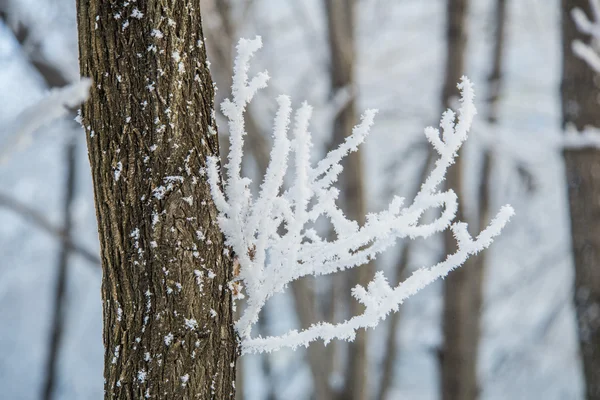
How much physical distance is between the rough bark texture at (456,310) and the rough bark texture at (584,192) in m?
0.89

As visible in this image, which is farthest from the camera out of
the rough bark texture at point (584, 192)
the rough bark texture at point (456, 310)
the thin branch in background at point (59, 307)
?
the thin branch in background at point (59, 307)

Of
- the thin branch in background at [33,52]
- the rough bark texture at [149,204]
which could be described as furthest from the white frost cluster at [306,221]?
the thin branch in background at [33,52]

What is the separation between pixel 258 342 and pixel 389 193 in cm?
560

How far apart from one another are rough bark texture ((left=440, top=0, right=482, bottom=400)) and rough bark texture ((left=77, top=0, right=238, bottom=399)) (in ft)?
11.3

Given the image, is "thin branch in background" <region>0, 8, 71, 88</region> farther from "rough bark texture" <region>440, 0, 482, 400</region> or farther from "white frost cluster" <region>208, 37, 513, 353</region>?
"rough bark texture" <region>440, 0, 482, 400</region>

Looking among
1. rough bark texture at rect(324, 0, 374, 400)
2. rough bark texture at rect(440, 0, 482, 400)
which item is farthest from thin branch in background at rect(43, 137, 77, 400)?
rough bark texture at rect(440, 0, 482, 400)

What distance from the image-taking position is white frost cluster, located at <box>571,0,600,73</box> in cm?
312

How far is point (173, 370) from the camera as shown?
1128 mm

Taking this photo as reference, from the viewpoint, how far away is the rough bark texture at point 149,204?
3.69 feet

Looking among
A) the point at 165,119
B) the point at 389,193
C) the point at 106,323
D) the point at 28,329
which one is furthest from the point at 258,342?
the point at 28,329

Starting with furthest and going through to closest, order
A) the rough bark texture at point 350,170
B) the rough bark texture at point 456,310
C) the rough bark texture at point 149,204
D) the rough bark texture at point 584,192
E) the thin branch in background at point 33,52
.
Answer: the rough bark texture at point 456,310
the rough bark texture at point 350,170
the rough bark texture at point 584,192
the thin branch in background at point 33,52
the rough bark texture at point 149,204

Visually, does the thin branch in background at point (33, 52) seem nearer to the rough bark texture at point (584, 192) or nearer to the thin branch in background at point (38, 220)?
the thin branch in background at point (38, 220)

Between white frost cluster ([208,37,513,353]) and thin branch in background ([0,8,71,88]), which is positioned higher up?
thin branch in background ([0,8,71,88])

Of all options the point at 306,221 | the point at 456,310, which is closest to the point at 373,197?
the point at 456,310
